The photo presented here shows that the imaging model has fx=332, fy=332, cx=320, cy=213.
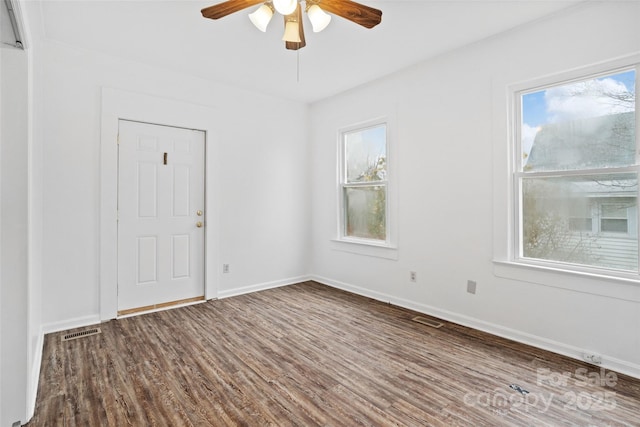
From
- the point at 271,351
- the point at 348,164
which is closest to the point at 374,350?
the point at 271,351

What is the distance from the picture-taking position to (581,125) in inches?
101

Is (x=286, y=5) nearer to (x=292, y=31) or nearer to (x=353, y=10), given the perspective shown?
(x=292, y=31)

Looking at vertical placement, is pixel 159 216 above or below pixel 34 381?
above

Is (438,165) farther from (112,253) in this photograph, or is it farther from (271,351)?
(112,253)

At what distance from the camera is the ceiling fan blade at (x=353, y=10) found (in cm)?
200

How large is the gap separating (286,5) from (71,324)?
3305 mm

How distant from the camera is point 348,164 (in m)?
4.56

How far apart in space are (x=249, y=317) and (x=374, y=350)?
4.58ft

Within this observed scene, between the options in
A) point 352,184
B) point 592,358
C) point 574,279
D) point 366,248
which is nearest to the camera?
point 592,358

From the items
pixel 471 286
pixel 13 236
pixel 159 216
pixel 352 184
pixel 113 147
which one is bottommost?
pixel 471 286

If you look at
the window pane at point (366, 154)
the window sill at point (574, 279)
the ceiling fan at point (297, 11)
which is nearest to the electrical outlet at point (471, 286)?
the window sill at point (574, 279)

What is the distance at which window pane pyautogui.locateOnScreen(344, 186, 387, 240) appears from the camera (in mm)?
4105

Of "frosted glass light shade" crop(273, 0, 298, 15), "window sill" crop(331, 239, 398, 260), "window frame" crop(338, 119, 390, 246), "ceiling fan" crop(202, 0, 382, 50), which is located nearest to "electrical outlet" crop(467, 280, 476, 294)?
"window sill" crop(331, 239, 398, 260)

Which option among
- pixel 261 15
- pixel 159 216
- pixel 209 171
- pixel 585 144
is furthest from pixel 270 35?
pixel 585 144
